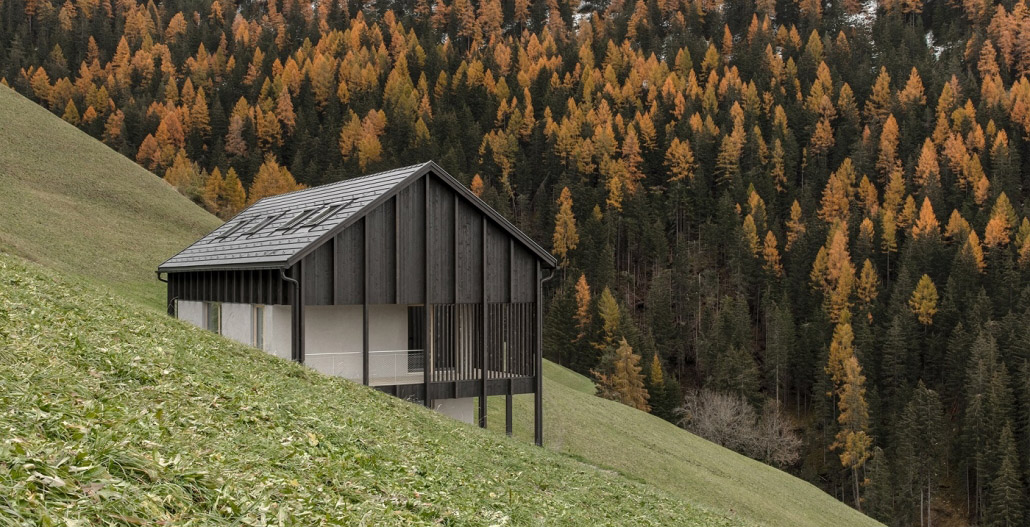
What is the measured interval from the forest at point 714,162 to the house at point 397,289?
46.3 metres

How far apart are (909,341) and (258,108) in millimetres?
106436

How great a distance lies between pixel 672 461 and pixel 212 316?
17.3 m

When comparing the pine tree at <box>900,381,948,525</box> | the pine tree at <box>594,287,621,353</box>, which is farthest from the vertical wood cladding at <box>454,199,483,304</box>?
the pine tree at <box>594,287,621,353</box>

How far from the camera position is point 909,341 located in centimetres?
8512

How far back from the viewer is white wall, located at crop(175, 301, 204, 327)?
26.9m

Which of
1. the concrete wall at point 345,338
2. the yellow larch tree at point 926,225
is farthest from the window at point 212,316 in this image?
the yellow larch tree at point 926,225

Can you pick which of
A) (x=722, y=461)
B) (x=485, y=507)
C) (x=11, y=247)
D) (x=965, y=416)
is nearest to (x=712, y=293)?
(x=965, y=416)

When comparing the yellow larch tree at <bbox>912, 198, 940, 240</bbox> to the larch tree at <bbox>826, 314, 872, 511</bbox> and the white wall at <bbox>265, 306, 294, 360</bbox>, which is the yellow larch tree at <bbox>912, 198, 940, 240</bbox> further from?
the white wall at <bbox>265, 306, 294, 360</bbox>

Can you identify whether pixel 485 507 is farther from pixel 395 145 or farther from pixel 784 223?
pixel 395 145

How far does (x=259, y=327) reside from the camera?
2277 cm

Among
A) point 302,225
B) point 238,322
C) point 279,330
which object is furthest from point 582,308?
point 279,330

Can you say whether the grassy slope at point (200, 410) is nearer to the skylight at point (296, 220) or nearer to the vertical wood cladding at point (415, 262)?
the vertical wood cladding at point (415, 262)

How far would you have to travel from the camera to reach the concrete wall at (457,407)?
77.1 feet

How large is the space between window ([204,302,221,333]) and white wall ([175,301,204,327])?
1.37 feet
